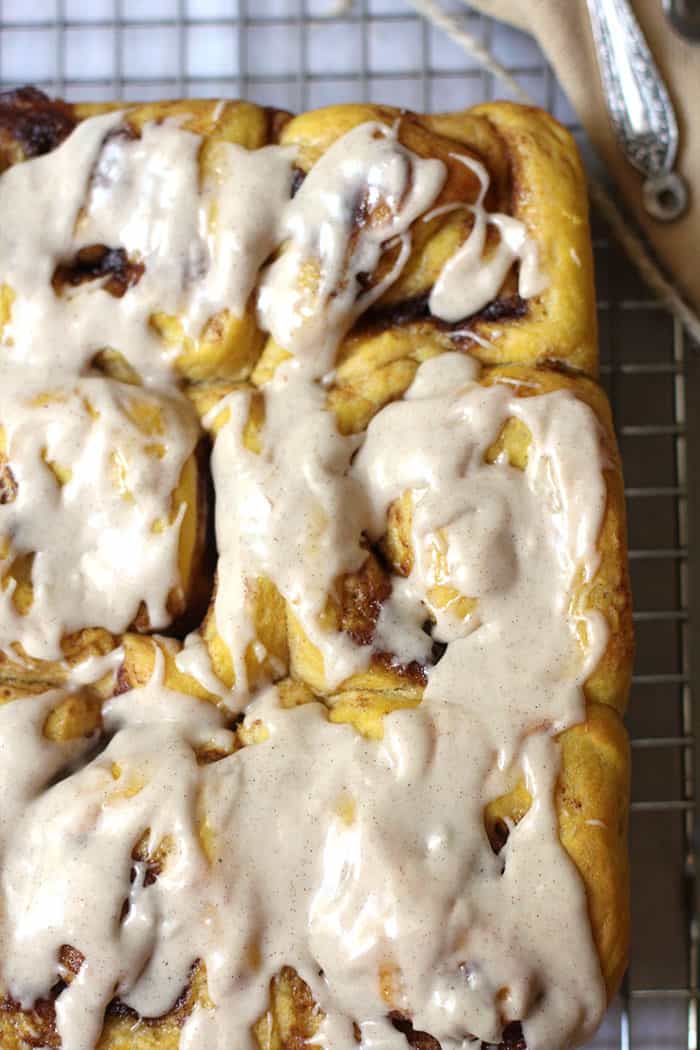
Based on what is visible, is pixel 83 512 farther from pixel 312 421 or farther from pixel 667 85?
pixel 667 85

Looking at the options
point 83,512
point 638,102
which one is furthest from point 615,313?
point 83,512

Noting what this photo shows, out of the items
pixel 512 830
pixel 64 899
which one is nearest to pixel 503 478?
pixel 512 830

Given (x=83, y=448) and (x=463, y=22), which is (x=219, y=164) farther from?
(x=463, y=22)

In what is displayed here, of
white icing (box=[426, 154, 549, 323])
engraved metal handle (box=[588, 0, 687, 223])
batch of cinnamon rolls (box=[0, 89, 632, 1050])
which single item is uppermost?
engraved metal handle (box=[588, 0, 687, 223])

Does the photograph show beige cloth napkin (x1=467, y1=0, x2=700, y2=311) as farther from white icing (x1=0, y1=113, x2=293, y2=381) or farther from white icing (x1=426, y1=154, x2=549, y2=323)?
white icing (x1=0, y1=113, x2=293, y2=381)

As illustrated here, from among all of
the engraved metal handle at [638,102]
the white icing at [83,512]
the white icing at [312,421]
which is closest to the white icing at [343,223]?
the white icing at [312,421]

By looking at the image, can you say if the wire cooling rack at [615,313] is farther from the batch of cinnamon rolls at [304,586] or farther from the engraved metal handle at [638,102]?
the batch of cinnamon rolls at [304,586]

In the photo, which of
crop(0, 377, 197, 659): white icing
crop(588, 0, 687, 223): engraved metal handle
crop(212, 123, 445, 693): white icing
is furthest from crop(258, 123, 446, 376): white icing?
crop(588, 0, 687, 223): engraved metal handle
